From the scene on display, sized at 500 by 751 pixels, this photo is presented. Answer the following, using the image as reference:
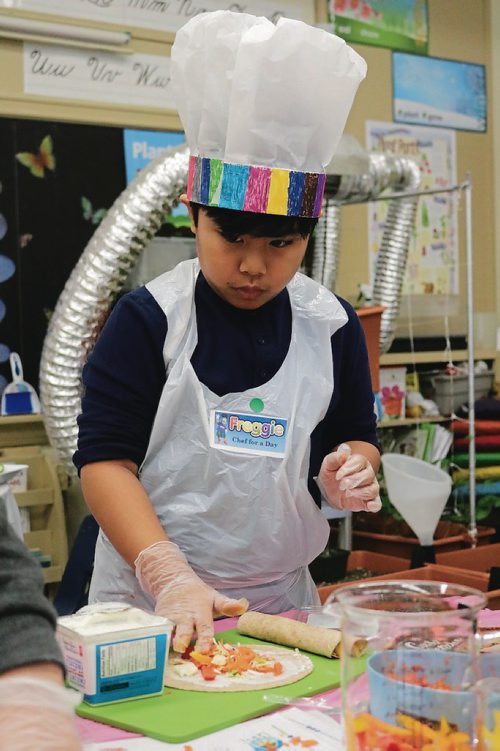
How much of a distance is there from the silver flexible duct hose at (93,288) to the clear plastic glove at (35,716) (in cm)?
246

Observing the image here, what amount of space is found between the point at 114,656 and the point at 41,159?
108 inches

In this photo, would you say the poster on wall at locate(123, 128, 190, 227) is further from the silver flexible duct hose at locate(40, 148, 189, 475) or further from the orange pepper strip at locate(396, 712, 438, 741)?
the orange pepper strip at locate(396, 712, 438, 741)

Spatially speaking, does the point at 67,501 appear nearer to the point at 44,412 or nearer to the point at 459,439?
the point at 44,412

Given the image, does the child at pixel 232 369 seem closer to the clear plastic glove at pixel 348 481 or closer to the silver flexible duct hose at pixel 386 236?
the clear plastic glove at pixel 348 481

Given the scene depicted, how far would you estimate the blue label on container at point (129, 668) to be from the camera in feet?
3.75

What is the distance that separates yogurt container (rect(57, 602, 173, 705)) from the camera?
114 cm

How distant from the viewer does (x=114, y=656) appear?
3.77ft

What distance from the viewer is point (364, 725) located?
2.82 feet

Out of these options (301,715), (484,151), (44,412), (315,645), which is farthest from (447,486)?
(484,151)

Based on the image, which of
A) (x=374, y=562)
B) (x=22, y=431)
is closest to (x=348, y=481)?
(x=374, y=562)

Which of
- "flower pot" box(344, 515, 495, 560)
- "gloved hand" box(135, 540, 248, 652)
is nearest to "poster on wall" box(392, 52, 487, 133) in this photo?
"flower pot" box(344, 515, 495, 560)

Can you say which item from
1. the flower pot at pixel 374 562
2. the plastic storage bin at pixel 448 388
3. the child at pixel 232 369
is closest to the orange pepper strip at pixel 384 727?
the child at pixel 232 369

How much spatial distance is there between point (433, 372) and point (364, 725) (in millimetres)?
3627

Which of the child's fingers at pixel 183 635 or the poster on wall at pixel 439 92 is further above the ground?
the poster on wall at pixel 439 92
